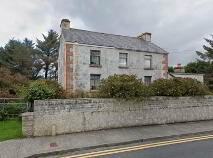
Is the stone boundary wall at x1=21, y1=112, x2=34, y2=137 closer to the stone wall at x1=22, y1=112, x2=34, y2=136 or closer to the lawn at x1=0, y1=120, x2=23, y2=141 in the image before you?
the stone wall at x1=22, y1=112, x2=34, y2=136

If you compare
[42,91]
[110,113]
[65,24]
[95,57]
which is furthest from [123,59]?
[42,91]

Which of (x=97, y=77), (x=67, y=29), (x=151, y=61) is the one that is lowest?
(x=97, y=77)

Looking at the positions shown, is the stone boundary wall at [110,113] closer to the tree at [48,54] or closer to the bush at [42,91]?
the bush at [42,91]

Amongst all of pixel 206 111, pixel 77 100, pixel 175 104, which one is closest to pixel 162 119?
pixel 175 104

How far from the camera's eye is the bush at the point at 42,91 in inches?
348

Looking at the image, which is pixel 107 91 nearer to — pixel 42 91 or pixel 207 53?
pixel 42 91

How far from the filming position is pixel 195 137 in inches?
313

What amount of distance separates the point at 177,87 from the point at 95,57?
41.9 ft

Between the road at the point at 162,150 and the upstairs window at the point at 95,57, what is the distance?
15.6 metres

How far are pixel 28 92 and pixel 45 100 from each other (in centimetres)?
170

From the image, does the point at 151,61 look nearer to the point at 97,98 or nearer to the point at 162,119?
the point at 162,119

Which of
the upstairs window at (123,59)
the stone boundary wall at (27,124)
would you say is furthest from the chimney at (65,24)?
the stone boundary wall at (27,124)

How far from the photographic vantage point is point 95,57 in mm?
22000

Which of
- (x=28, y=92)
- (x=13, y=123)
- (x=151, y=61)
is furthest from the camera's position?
(x=151, y=61)
